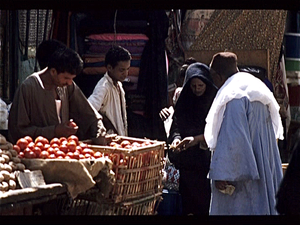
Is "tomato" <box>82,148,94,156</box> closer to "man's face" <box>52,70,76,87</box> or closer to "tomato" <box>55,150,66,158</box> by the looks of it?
"tomato" <box>55,150,66,158</box>

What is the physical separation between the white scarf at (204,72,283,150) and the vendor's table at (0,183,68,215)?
1.38 m

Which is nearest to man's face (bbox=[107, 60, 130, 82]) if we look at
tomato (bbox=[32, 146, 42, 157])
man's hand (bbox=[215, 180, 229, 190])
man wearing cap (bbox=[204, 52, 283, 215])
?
man wearing cap (bbox=[204, 52, 283, 215])

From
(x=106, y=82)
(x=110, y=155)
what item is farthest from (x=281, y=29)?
(x=110, y=155)

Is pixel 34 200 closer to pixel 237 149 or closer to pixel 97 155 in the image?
pixel 97 155

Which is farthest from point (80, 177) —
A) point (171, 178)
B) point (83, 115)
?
point (171, 178)

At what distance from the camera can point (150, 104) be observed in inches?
338

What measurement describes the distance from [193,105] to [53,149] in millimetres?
2265

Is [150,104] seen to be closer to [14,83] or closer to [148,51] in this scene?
[148,51]

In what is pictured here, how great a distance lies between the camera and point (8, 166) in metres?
5.24

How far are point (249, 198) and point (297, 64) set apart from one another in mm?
4061

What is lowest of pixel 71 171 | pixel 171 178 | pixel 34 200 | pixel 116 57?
pixel 171 178

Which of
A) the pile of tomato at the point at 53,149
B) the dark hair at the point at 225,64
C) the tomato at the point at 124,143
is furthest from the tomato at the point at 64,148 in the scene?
the dark hair at the point at 225,64

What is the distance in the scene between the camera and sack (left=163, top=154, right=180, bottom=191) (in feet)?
26.3

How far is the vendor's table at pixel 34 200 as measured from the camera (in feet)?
15.9
